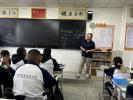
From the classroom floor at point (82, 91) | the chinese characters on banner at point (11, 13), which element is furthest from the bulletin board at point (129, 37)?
the chinese characters on banner at point (11, 13)

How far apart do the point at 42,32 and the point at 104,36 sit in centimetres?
224

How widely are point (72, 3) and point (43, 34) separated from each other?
161 centimetres

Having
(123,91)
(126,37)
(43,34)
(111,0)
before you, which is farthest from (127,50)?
(123,91)

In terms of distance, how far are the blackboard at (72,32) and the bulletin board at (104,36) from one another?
1.54ft

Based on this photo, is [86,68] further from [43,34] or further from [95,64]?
[43,34]

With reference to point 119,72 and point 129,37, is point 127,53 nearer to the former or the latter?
point 129,37

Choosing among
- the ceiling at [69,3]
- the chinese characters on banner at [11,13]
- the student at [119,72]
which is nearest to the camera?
the student at [119,72]

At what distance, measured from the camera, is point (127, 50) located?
7.13m

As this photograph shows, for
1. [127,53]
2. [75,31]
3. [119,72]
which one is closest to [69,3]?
[75,31]

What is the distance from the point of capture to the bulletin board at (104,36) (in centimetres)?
734

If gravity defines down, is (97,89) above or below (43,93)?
below

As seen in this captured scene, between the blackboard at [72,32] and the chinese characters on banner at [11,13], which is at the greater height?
the chinese characters on banner at [11,13]

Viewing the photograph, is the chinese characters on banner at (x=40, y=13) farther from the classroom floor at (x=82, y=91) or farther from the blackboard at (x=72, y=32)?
the classroom floor at (x=82, y=91)

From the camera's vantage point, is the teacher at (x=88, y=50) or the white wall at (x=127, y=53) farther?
the white wall at (x=127, y=53)
